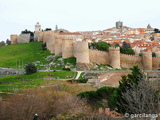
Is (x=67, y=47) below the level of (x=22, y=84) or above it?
above

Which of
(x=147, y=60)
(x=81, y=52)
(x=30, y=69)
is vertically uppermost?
(x=81, y=52)

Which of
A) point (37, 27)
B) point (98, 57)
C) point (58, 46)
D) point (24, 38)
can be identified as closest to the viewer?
point (98, 57)

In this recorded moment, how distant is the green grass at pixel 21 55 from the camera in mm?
61025

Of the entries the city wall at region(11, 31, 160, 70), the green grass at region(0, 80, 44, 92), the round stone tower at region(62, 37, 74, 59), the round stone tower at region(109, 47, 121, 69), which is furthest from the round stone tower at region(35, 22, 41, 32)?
the green grass at region(0, 80, 44, 92)

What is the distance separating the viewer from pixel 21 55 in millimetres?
69312

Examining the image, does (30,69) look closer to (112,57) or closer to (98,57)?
(98,57)

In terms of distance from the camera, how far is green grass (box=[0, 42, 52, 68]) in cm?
6103

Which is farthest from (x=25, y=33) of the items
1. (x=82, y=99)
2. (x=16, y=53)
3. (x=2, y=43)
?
(x=82, y=99)

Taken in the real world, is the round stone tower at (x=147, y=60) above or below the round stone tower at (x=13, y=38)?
below

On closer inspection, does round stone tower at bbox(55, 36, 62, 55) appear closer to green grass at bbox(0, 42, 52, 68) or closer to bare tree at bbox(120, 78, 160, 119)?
green grass at bbox(0, 42, 52, 68)

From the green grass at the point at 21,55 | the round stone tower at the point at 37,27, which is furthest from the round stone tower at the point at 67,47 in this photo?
the round stone tower at the point at 37,27

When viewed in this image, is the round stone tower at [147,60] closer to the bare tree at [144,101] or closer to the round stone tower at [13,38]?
the bare tree at [144,101]

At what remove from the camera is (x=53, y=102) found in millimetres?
27281

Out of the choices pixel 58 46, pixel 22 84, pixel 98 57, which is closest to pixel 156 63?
pixel 98 57
